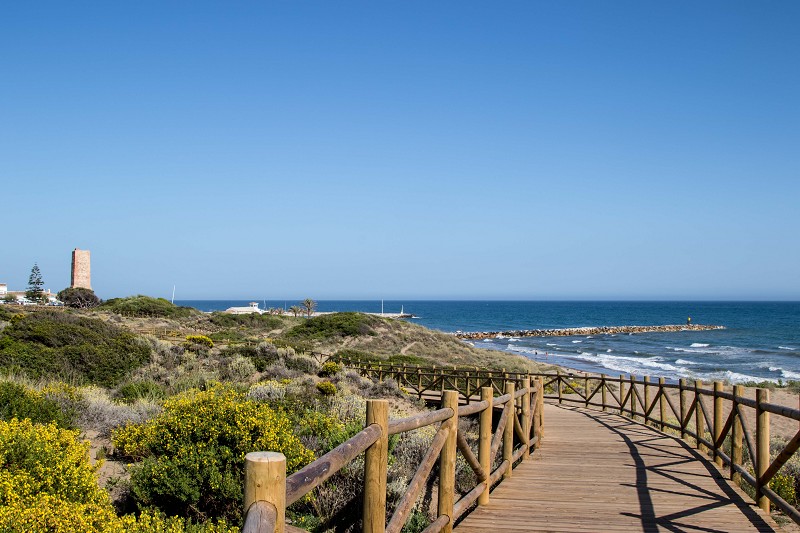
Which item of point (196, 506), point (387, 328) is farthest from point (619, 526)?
point (387, 328)

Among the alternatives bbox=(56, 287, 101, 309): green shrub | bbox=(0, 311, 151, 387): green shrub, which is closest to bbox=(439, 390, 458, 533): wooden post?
Answer: bbox=(0, 311, 151, 387): green shrub

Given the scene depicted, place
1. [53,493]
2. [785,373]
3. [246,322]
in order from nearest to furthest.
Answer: [53,493]
[785,373]
[246,322]

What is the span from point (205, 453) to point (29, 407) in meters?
3.03

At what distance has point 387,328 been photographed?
167 feet

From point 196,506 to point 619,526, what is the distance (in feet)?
14.3

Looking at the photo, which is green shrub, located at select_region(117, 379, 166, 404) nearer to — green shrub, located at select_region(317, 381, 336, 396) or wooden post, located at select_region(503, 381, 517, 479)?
green shrub, located at select_region(317, 381, 336, 396)

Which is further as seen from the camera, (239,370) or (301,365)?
(301,365)

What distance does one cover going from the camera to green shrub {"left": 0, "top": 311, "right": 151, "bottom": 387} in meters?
14.7

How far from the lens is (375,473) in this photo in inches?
152

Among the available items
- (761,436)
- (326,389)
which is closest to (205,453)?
(761,436)

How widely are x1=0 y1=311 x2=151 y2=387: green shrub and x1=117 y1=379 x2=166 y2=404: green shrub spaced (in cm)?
157

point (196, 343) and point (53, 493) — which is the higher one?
point (53, 493)

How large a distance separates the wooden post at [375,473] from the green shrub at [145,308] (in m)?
51.1

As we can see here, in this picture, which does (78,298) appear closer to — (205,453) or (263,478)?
(205,453)
